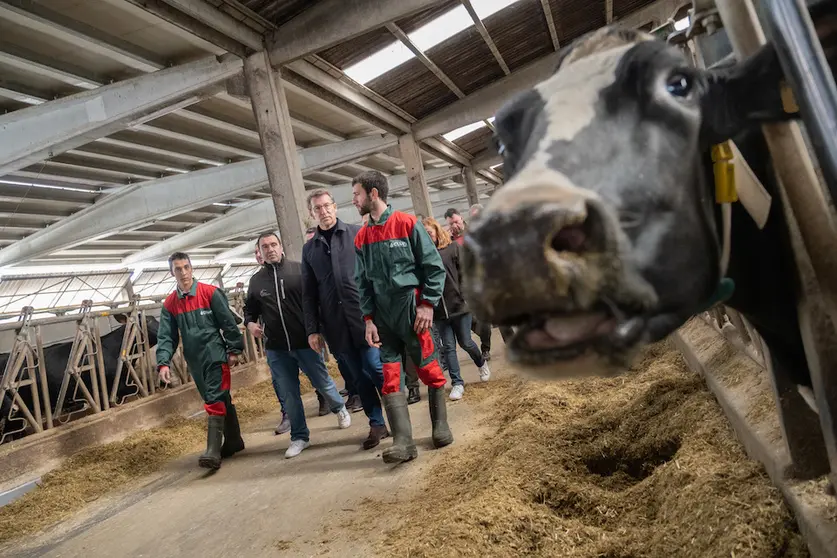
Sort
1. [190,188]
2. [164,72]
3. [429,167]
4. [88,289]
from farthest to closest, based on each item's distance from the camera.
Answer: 1. [88,289]
2. [429,167]
3. [190,188]
4. [164,72]

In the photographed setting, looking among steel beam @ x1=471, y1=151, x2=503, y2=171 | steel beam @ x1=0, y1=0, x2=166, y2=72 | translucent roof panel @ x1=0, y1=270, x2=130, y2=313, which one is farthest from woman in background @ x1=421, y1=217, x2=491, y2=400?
translucent roof panel @ x1=0, y1=270, x2=130, y2=313

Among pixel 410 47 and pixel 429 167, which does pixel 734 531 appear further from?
pixel 429 167

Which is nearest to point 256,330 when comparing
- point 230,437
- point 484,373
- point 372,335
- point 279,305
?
point 279,305

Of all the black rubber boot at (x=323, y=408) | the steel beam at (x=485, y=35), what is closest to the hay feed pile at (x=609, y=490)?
the black rubber boot at (x=323, y=408)

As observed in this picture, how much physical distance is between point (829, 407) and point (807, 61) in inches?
34.0

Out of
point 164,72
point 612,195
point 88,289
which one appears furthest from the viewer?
point 88,289

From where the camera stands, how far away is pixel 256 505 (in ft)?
12.0

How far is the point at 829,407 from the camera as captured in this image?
143 cm

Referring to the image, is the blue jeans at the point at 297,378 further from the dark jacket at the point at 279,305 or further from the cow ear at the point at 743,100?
A: the cow ear at the point at 743,100

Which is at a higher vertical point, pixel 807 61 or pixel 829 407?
pixel 807 61

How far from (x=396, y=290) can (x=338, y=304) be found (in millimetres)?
905

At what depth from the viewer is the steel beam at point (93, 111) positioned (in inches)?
249

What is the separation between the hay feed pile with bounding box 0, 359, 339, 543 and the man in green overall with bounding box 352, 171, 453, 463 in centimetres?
278

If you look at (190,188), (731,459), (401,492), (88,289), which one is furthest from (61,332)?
(731,459)
